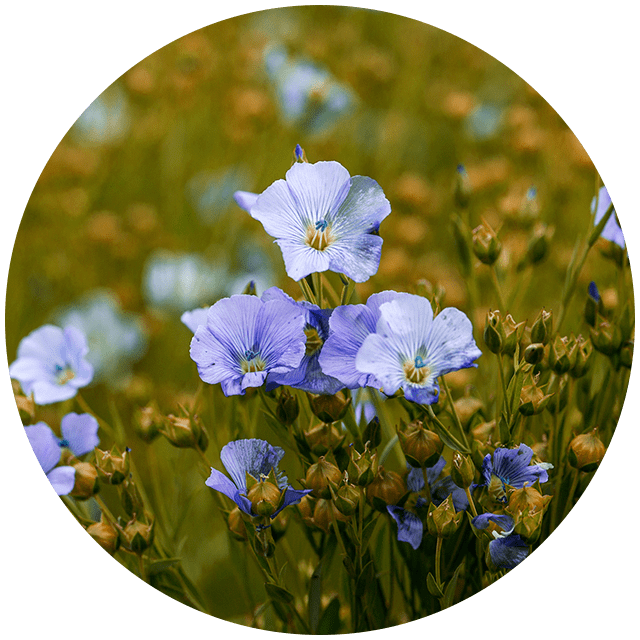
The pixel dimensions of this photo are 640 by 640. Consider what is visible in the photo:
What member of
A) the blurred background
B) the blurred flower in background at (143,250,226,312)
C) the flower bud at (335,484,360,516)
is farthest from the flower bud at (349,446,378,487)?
the blurred flower in background at (143,250,226,312)

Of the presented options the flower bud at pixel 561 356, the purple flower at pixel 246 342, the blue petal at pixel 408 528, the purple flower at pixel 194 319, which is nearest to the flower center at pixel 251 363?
the purple flower at pixel 246 342

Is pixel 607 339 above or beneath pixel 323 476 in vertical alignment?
above

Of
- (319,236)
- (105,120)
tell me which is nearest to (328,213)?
(319,236)

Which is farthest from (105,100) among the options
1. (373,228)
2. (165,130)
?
(373,228)

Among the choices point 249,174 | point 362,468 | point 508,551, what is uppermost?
point 249,174

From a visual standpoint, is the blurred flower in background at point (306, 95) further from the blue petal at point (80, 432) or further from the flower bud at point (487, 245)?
the blue petal at point (80, 432)

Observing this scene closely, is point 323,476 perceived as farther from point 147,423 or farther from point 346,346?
point 147,423
